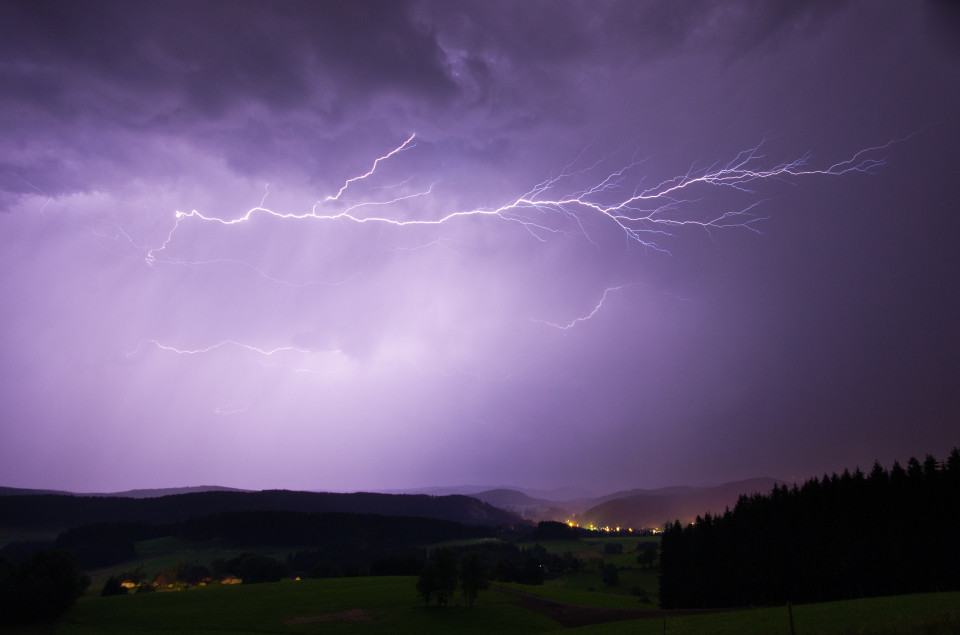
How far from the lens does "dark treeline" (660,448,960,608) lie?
1441 inches

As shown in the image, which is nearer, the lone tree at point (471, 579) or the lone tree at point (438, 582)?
the lone tree at point (438, 582)

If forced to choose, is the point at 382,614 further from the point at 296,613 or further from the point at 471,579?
the point at 471,579

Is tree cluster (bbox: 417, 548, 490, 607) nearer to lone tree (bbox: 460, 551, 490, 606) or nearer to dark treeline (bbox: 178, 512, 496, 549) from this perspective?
lone tree (bbox: 460, 551, 490, 606)

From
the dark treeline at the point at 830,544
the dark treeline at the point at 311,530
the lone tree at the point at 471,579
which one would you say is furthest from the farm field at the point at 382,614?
the dark treeline at the point at 311,530

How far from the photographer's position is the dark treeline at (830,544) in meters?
36.6

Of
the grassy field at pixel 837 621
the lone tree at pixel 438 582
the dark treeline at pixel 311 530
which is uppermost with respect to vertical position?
the grassy field at pixel 837 621

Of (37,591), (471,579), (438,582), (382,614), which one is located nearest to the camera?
(37,591)

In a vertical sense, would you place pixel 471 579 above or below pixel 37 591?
above

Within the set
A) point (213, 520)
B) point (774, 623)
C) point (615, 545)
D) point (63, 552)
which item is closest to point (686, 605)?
point (774, 623)

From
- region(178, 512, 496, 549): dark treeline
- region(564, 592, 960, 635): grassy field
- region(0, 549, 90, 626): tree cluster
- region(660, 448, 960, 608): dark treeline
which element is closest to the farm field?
region(564, 592, 960, 635): grassy field

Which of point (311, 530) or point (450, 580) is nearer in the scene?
point (450, 580)

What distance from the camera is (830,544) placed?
133 feet

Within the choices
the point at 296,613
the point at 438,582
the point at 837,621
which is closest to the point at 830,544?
the point at 837,621

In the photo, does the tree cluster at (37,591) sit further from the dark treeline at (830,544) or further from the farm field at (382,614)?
the dark treeline at (830,544)
